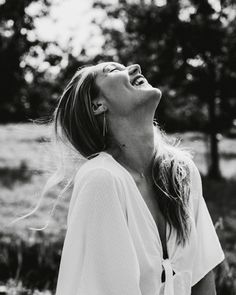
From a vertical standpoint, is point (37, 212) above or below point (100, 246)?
below

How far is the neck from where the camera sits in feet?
7.40

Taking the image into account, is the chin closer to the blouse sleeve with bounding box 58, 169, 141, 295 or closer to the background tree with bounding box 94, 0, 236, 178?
the blouse sleeve with bounding box 58, 169, 141, 295

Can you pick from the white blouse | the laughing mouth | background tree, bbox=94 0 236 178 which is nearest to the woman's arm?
the white blouse

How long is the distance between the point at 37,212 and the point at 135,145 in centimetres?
568

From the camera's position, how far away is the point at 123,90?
7.39 feet

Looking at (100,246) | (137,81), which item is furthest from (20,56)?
(100,246)

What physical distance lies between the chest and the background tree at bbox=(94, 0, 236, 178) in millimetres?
7808

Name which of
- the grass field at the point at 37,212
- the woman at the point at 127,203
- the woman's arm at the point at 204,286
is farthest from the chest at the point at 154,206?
the grass field at the point at 37,212

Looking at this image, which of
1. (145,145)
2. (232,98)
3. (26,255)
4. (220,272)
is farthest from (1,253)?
(232,98)

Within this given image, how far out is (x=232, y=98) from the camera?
12289mm

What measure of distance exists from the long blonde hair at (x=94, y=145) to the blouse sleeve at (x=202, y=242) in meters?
0.07

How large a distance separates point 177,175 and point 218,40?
29.7 feet

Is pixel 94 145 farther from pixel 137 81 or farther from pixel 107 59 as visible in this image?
pixel 107 59

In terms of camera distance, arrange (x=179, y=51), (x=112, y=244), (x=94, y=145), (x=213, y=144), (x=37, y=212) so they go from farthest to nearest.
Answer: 1. (x=213, y=144)
2. (x=179, y=51)
3. (x=37, y=212)
4. (x=94, y=145)
5. (x=112, y=244)
